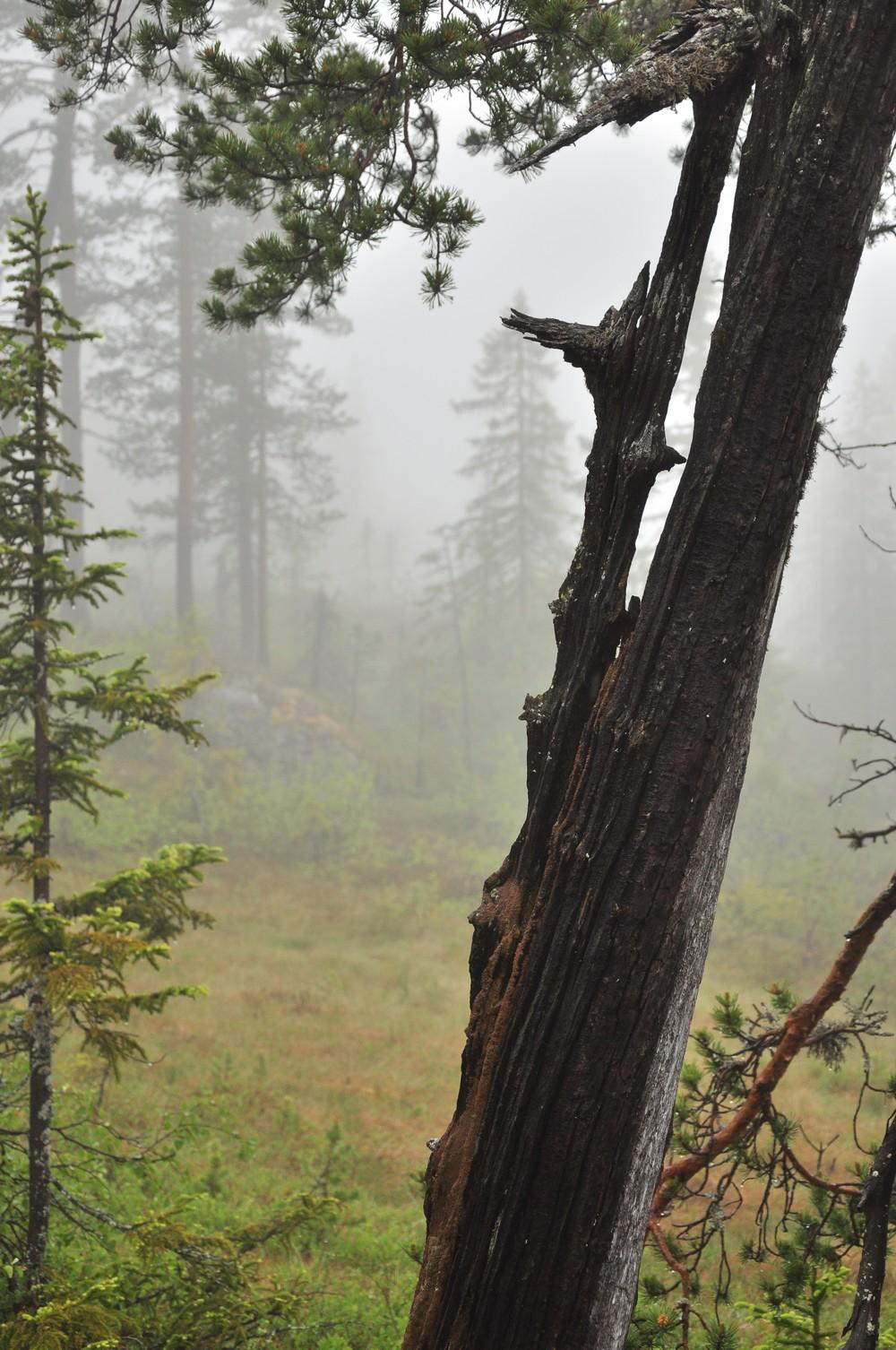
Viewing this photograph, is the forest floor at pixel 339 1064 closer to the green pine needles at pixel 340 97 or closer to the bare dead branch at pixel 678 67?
the green pine needles at pixel 340 97

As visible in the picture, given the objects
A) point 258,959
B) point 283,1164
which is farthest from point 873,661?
point 283,1164

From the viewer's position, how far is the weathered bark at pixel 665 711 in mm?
2703

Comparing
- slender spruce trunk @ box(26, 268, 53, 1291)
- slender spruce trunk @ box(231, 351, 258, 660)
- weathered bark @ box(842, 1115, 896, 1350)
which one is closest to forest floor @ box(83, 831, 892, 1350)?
slender spruce trunk @ box(26, 268, 53, 1291)

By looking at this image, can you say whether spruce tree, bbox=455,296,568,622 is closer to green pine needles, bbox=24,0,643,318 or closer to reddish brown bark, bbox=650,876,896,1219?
green pine needles, bbox=24,0,643,318

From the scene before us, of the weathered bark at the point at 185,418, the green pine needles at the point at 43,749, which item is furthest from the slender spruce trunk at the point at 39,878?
the weathered bark at the point at 185,418

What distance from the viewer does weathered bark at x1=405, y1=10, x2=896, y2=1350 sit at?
2703mm

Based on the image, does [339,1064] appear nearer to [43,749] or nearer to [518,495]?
[43,749]

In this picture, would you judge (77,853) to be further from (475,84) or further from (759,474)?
(759,474)

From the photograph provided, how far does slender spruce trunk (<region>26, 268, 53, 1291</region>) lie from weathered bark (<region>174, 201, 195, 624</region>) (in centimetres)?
2178

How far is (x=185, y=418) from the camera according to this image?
27516 mm

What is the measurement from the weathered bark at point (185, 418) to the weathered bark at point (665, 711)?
81.4ft

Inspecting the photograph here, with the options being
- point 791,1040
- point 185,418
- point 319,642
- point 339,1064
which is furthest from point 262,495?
point 791,1040

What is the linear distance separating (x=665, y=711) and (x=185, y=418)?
27346mm

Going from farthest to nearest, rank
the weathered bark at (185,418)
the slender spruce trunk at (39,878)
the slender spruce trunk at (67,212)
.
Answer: the weathered bark at (185,418), the slender spruce trunk at (67,212), the slender spruce trunk at (39,878)
